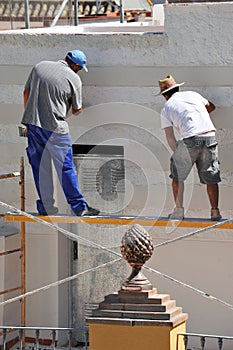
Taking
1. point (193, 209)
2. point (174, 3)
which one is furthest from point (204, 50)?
point (193, 209)

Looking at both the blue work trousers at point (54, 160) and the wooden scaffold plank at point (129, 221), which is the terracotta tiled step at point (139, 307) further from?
the blue work trousers at point (54, 160)

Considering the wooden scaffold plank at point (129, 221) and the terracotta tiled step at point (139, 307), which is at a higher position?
the wooden scaffold plank at point (129, 221)

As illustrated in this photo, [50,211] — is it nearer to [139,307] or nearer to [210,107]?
[210,107]

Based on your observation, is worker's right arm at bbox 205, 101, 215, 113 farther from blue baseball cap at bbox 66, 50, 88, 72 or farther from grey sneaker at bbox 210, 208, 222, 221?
blue baseball cap at bbox 66, 50, 88, 72

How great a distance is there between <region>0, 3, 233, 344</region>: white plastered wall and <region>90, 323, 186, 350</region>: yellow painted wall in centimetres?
359

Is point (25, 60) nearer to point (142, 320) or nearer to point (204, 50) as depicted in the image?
point (204, 50)

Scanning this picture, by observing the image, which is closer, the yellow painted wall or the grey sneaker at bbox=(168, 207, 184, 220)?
the yellow painted wall

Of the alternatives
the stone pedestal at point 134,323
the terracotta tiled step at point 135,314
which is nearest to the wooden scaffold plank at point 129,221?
the stone pedestal at point 134,323

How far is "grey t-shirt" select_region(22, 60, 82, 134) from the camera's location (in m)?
13.5

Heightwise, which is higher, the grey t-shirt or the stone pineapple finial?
the grey t-shirt

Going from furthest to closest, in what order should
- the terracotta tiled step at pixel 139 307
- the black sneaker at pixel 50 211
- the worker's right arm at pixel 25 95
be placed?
the black sneaker at pixel 50 211 < the worker's right arm at pixel 25 95 < the terracotta tiled step at pixel 139 307

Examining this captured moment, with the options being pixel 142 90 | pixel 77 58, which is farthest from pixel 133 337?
pixel 142 90

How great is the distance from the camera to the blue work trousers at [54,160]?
44.4 ft

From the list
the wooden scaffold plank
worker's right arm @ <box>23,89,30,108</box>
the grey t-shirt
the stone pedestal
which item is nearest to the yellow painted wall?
the stone pedestal
